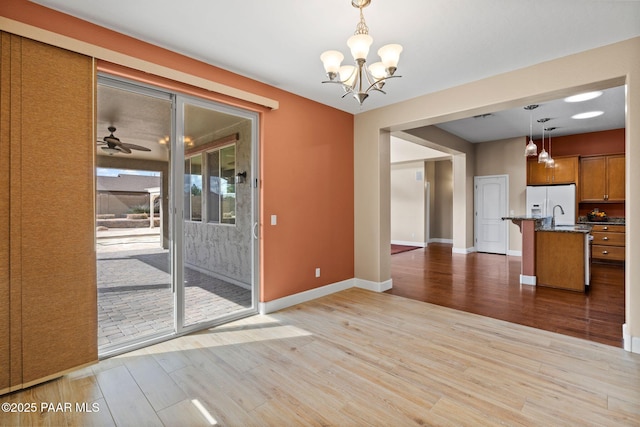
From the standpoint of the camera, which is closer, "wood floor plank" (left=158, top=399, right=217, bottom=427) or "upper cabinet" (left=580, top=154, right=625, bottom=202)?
"wood floor plank" (left=158, top=399, right=217, bottom=427)

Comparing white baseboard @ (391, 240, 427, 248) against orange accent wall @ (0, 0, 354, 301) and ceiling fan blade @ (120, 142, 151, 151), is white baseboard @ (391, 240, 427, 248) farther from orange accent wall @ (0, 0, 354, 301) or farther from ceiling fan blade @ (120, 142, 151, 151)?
ceiling fan blade @ (120, 142, 151, 151)

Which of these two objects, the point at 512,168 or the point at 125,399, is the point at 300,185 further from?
the point at 512,168

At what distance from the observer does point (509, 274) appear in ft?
18.5

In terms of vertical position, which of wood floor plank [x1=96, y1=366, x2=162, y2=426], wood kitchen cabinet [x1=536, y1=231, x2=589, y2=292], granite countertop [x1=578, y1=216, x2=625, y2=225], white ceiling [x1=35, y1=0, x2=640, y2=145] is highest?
white ceiling [x1=35, y1=0, x2=640, y2=145]

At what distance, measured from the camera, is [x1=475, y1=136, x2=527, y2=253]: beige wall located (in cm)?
754

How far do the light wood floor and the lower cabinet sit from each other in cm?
487

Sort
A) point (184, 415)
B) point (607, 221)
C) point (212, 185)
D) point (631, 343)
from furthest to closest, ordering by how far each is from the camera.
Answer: point (607, 221)
point (212, 185)
point (631, 343)
point (184, 415)

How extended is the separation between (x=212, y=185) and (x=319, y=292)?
6.57 ft

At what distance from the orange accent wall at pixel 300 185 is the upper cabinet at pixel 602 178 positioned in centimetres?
571

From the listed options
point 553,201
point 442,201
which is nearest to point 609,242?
point 553,201

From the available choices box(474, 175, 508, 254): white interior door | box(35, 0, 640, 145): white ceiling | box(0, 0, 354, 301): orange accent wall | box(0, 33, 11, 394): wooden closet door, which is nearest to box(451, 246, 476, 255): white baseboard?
box(474, 175, 508, 254): white interior door

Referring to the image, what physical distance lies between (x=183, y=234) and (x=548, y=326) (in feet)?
12.5

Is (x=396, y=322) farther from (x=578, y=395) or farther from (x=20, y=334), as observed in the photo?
(x=20, y=334)

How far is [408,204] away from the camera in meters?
9.72
